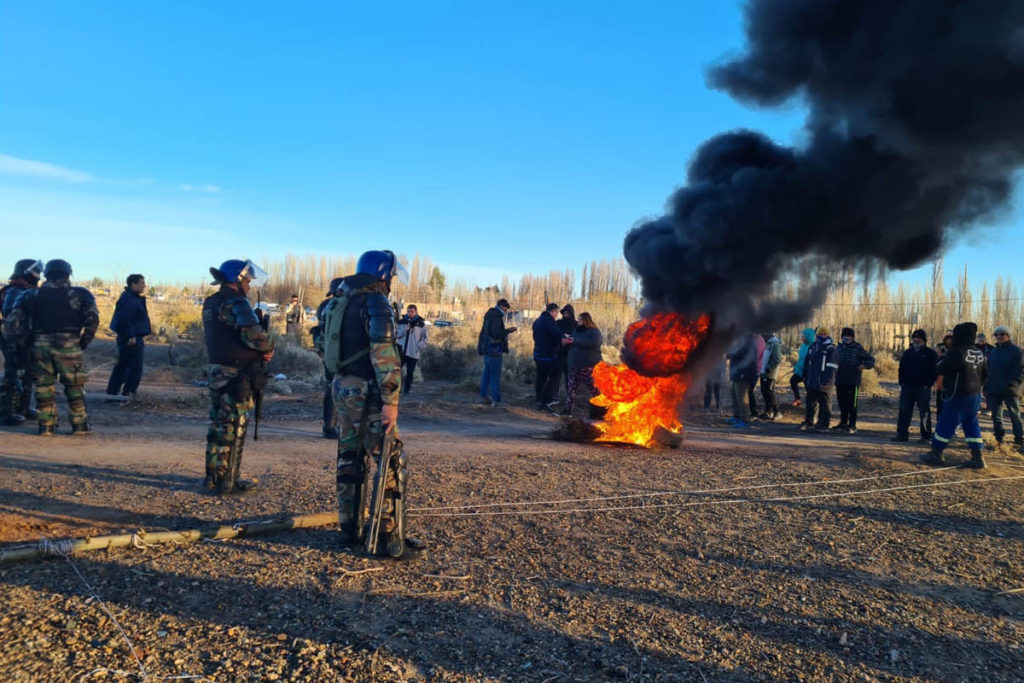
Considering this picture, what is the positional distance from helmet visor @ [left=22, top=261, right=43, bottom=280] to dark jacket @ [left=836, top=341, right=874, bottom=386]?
12.4 metres

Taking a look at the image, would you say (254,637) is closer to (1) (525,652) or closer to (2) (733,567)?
(1) (525,652)

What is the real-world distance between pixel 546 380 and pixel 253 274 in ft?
26.7

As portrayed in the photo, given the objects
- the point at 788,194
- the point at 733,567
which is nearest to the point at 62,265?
the point at 733,567

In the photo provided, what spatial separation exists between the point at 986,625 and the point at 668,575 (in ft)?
6.21

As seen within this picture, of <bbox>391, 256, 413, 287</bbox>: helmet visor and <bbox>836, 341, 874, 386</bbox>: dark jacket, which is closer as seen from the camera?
<bbox>391, 256, 413, 287</bbox>: helmet visor

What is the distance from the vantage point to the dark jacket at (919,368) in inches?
402

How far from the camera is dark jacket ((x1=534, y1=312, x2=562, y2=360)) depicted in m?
12.7

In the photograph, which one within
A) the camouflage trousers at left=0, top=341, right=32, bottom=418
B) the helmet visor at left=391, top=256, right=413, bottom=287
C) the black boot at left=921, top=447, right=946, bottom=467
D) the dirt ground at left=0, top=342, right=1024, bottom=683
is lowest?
the dirt ground at left=0, top=342, right=1024, bottom=683

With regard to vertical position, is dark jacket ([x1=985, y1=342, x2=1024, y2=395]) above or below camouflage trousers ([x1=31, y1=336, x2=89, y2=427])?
above

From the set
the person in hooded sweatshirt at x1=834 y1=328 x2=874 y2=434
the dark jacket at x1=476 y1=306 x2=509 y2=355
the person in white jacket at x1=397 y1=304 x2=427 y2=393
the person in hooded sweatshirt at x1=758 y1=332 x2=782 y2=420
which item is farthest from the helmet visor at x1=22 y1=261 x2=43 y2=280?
the person in hooded sweatshirt at x1=834 y1=328 x2=874 y2=434

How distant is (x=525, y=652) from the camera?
3.38m

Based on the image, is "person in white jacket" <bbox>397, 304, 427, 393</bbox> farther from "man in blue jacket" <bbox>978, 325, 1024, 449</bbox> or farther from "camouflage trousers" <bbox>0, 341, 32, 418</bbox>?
"man in blue jacket" <bbox>978, 325, 1024, 449</bbox>

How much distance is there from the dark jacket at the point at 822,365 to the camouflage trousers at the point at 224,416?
9857mm

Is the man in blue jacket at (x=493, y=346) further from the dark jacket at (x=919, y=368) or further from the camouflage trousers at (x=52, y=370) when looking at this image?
the dark jacket at (x=919, y=368)
